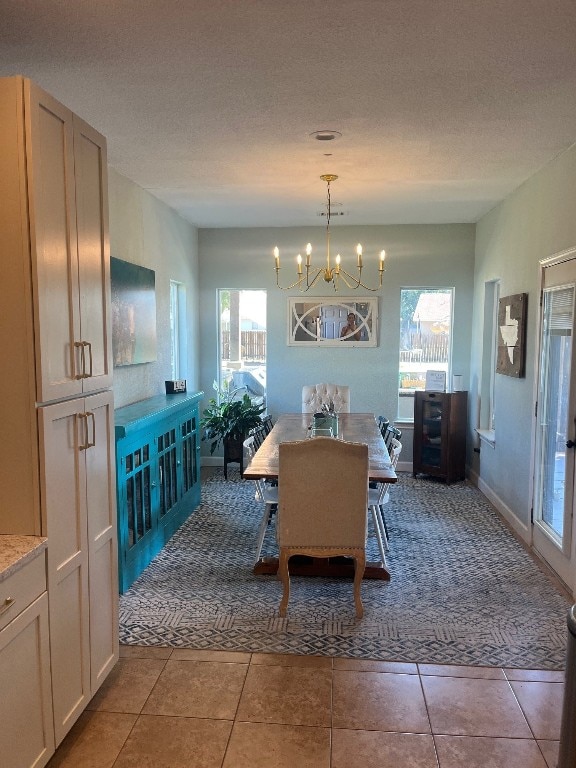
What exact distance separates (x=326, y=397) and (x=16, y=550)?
13.4 feet

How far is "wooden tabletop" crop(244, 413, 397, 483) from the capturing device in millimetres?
3387

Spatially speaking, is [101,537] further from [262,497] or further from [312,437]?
[262,497]

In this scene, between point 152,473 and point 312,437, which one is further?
point 152,473

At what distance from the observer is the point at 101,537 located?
2396 millimetres

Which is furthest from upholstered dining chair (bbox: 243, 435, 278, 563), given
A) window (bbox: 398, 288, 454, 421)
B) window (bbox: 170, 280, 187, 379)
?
window (bbox: 398, 288, 454, 421)

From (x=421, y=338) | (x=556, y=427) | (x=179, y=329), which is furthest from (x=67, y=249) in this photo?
(x=421, y=338)

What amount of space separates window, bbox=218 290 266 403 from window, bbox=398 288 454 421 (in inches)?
61.8

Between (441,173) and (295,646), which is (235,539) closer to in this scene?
(295,646)

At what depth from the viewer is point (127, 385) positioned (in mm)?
4371

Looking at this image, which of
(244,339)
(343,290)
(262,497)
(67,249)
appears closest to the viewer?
(67,249)

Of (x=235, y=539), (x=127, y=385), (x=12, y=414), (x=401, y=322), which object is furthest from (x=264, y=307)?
(x=12, y=414)

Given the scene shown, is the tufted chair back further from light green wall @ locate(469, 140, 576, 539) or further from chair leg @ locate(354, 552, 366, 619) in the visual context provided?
chair leg @ locate(354, 552, 366, 619)

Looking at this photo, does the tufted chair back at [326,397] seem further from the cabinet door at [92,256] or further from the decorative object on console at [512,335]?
the cabinet door at [92,256]

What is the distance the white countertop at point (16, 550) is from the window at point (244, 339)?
4667 millimetres
